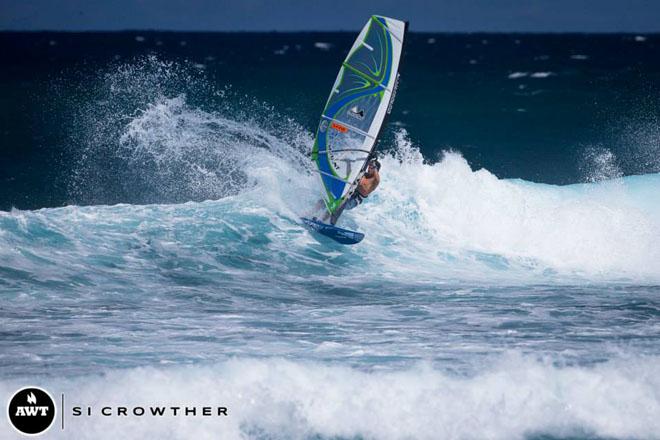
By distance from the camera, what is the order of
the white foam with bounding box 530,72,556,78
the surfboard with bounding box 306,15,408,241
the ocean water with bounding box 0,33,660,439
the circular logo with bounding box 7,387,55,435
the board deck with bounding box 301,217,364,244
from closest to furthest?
the circular logo with bounding box 7,387,55,435, the ocean water with bounding box 0,33,660,439, the surfboard with bounding box 306,15,408,241, the board deck with bounding box 301,217,364,244, the white foam with bounding box 530,72,556,78

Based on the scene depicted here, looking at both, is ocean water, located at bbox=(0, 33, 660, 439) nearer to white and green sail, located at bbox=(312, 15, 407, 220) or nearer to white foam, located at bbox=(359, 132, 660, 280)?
white foam, located at bbox=(359, 132, 660, 280)

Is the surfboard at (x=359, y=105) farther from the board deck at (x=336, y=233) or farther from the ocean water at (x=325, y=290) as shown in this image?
the ocean water at (x=325, y=290)

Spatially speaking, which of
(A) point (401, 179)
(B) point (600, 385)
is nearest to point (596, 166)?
(A) point (401, 179)

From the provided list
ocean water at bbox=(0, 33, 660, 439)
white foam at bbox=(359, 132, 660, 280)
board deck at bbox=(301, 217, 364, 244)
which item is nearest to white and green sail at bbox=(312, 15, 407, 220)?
board deck at bbox=(301, 217, 364, 244)

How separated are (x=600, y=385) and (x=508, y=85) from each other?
39.6 metres

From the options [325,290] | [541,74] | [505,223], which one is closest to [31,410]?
[325,290]

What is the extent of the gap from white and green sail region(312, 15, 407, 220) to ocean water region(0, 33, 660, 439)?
1328 mm

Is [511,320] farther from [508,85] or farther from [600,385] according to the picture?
[508,85]

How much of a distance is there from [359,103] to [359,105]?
0.03 meters

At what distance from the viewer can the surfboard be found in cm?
1291

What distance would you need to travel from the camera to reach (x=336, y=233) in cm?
1387

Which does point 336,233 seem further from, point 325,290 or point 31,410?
point 31,410

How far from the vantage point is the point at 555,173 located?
74.6 ft

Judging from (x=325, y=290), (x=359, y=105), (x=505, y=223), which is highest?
(x=359, y=105)
